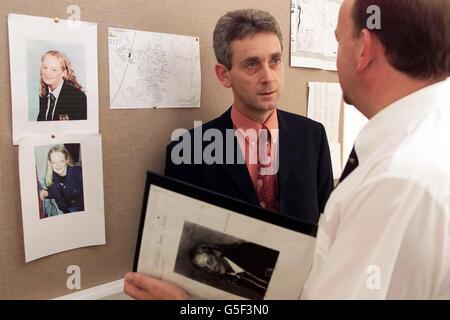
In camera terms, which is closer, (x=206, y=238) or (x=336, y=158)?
(x=206, y=238)

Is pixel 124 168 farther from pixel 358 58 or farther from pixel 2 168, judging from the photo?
pixel 358 58

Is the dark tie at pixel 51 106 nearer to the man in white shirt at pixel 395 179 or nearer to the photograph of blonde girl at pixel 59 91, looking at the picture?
the photograph of blonde girl at pixel 59 91

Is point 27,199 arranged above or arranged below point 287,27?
below

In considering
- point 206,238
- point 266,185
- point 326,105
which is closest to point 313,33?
point 326,105

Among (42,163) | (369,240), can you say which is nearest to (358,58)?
(369,240)

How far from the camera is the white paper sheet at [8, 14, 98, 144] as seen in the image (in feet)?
2.69

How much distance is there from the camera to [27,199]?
0.85m

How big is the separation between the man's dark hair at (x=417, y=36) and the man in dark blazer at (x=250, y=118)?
1.46 ft

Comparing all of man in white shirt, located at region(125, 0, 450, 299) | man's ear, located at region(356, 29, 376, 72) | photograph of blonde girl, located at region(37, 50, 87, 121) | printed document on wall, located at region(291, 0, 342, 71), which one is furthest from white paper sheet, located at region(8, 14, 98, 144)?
printed document on wall, located at region(291, 0, 342, 71)

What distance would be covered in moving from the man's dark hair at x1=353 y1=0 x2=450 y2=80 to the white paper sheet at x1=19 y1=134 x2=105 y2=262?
647 mm

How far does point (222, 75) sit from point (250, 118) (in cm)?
14

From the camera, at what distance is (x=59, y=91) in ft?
2.90

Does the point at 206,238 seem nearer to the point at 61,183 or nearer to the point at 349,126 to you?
the point at 61,183

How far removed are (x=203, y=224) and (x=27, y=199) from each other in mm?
409
